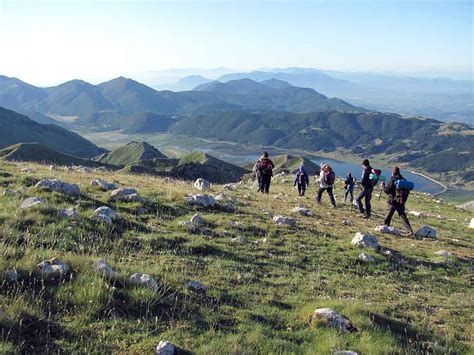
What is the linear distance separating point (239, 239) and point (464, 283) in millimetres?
6897

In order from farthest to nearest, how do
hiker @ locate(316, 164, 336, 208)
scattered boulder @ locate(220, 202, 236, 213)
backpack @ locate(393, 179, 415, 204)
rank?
1. hiker @ locate(316, 164, 336, 208)
2. backpack @ locate(393, 179, 415, 204)
3. scattered boulder @ locate(220, 202, 236, 213)

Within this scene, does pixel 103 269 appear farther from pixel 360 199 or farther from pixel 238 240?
pixel 360 199

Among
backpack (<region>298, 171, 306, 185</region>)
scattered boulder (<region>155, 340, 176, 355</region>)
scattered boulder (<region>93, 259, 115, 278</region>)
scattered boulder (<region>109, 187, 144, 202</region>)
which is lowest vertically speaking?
backpack (<region>298, 171, 306, 185</region>)

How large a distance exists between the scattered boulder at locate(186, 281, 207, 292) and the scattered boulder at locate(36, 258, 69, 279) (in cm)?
232

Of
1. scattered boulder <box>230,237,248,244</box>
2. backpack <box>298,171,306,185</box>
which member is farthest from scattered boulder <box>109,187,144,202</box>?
backpack <box>298,171,306,185</box>

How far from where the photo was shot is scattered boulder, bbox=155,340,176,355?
585 cm

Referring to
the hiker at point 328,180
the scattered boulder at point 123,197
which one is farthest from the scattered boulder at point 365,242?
the hiker at point 328,180

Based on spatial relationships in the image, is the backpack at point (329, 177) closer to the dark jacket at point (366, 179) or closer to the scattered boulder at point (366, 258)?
the dark jacket at point (366, 179)

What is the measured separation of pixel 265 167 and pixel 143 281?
63.7 ft

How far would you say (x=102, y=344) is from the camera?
19.3 ft

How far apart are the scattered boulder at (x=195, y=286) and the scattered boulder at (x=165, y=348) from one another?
88.1 inches

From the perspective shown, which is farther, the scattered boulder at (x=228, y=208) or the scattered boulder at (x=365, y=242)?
the scattered boulder at (x=228, y=208)

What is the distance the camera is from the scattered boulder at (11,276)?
6941mm

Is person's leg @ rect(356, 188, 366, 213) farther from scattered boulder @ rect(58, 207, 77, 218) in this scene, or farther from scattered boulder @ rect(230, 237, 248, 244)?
scattered boulder @ rect(58, 207, 77, 218)
